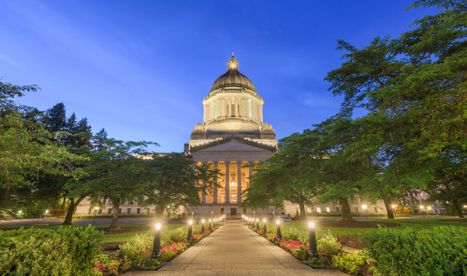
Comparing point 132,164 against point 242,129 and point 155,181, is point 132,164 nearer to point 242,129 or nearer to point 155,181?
point 155,181

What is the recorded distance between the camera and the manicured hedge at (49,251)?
550 cm

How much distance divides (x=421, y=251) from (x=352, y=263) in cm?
416

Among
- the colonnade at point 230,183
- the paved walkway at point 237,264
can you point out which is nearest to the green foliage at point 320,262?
the paved walkway at point 237,264

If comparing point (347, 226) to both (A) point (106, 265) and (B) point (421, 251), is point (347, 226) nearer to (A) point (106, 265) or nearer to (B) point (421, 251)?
(B) point (421, 251)

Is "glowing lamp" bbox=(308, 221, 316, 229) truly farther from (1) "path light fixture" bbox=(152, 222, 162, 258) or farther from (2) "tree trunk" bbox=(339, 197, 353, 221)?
(2) "tree trunk" bbox=(339, 197, 353, 221)

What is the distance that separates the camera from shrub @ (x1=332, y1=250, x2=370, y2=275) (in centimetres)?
924

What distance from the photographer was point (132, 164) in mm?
24000

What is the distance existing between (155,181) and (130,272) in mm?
16388

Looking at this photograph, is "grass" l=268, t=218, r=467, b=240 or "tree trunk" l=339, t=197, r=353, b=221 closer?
"grass" l=268, t=218, r=467, b=240

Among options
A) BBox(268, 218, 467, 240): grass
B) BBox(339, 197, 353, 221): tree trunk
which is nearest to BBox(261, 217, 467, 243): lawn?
BBox(268, 218, 467, 240): grass

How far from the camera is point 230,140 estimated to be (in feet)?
247

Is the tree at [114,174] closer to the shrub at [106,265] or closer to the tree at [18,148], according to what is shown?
the tree at [18,148]

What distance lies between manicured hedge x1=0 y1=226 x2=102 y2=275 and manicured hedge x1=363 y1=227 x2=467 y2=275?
8.30 meters

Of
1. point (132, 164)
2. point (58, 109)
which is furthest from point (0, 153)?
point (58, 109)
